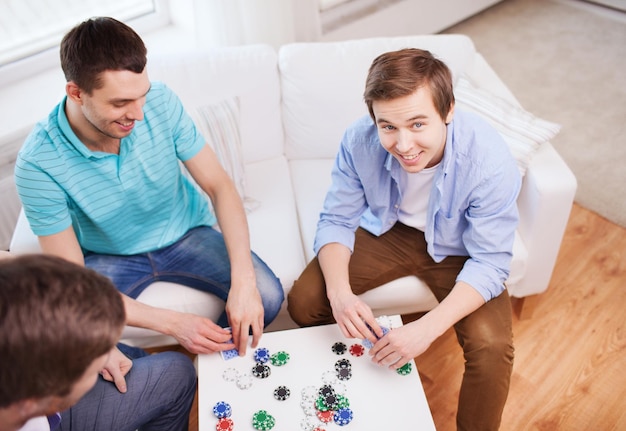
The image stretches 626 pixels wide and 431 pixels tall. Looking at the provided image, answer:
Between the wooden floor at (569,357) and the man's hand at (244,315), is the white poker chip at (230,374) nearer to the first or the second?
the man's hand at (244,315)

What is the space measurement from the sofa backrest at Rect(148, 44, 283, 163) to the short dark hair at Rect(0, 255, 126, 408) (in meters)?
1.23

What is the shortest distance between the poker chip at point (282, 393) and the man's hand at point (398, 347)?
220 millimetres

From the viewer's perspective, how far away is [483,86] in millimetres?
2230

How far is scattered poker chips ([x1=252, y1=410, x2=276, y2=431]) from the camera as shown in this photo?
143cm

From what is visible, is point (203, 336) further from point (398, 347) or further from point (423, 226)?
point (423, 226)

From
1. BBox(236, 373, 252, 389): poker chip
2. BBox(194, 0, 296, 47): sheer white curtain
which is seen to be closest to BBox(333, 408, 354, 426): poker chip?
BBox(236, 373, 252, 389): poker chip

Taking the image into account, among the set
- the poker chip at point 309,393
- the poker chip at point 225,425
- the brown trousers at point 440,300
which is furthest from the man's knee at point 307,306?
the poker chip at point 225,425

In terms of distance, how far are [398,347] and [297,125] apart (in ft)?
3.30

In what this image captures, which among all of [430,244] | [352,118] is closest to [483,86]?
[352,118]

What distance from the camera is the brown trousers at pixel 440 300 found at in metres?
1.65

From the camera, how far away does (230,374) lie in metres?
1.54

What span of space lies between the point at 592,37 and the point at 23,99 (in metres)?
2.91

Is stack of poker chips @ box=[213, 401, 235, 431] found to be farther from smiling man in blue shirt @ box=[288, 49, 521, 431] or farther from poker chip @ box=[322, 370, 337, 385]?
smiling man in blue shirt @ box=[288, 49, 521, 431]

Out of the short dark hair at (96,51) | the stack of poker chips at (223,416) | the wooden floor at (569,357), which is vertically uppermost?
the short dark hair at (96,51)
